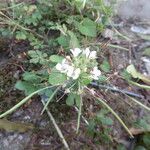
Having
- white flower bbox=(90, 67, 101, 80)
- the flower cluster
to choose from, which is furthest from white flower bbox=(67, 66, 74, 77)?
white flower bbox=(90, 67, 101, 80)

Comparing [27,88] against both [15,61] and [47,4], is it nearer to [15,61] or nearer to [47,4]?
[15,61]

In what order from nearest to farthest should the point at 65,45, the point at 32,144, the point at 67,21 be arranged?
the point at 32,144, the point at 65,45, the point at 67,21

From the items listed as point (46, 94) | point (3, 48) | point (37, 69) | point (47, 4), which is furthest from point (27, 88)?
point (47, 4)

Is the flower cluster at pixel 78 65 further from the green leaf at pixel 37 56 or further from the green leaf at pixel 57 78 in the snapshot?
the green leaf at pixel 37 56

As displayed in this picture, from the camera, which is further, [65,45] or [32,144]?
[65,45]

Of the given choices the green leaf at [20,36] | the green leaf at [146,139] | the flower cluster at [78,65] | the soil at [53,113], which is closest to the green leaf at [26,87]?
the soil at [53,113]

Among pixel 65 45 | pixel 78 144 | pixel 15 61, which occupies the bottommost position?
pixel 78 144

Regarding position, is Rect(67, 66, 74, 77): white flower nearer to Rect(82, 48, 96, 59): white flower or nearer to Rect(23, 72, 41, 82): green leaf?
Rect(82, 48, 96, 59): white flower
